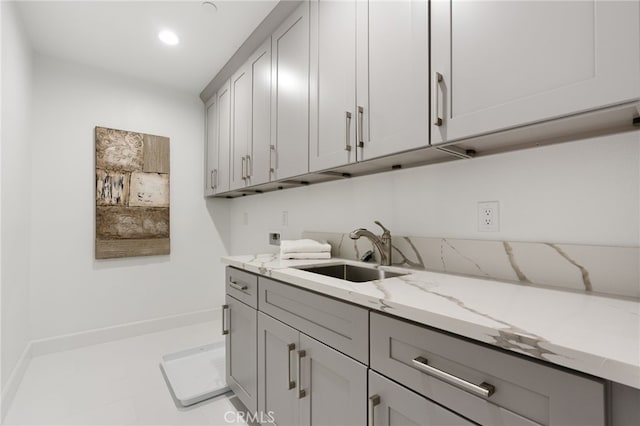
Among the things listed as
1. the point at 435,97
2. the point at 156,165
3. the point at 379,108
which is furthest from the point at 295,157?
the point at 156,165

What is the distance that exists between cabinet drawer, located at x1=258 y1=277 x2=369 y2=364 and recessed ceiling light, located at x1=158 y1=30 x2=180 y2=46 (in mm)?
1950

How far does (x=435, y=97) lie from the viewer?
1025 mm

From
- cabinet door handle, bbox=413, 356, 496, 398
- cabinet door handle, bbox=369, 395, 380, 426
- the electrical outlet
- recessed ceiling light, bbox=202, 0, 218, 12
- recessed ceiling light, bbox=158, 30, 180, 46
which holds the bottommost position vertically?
cabinet door handle, bbox=369, 395, 380, 426

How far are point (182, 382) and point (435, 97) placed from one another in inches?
86.4

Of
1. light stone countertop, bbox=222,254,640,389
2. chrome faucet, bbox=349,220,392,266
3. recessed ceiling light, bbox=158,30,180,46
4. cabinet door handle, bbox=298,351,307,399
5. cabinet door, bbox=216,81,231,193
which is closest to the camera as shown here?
light stone countertop, bbox=222,254,640,389

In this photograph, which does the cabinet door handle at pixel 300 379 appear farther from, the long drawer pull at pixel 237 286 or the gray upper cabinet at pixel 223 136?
the gray upper cabinet at pixel 223 136

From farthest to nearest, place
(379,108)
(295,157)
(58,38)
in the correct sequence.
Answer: (58,38) < (295,157) < (379,108)

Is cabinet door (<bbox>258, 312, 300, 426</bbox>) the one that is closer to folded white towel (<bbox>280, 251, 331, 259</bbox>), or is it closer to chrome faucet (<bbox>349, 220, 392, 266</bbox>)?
folded white towel (<bbox>280, 251, 331, 259</bbox>)

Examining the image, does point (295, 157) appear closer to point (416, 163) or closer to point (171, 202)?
point (416, 163)

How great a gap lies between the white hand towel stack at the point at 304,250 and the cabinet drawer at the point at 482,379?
88 centimetres

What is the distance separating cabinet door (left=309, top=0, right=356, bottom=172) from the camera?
135 centimetres

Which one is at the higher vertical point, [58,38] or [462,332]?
[58,38]

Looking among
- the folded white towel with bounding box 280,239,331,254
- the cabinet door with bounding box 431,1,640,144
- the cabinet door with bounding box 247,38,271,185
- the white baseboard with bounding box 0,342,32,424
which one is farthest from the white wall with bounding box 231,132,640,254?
the white baseboard with bounding box 0,342,32,424

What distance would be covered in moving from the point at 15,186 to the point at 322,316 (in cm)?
222
